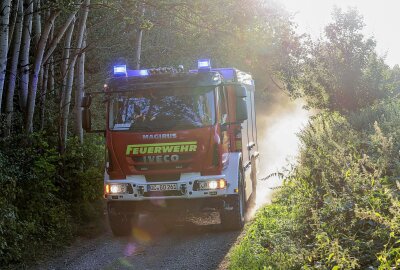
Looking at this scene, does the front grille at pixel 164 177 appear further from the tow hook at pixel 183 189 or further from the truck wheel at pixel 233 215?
the truck wheel at pixel 233 215

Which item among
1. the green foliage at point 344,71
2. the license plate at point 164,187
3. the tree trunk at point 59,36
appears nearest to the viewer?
the license plate at point 164,187

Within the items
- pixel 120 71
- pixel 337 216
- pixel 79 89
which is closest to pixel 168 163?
pixel 120 71

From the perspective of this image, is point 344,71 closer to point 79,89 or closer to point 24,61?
point 79,89

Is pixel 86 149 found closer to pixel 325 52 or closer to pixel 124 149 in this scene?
pixel 124 149

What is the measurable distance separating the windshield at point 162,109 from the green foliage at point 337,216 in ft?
6.55

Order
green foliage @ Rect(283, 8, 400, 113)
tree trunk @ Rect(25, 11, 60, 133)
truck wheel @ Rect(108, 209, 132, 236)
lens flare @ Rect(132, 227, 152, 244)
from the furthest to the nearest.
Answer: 1. green foliage @ Rect(283, 8, 400, 113)
2. tree trunk @ Rect(25, 11, 60, 133)
3. truck wheel @ Rect(108, 209, 132, 236)
4. lens flare @ Rect(132, 227, 152, 244)

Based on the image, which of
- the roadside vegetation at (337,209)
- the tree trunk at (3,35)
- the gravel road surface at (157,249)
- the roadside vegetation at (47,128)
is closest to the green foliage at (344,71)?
the roadside vegetation at (47,128)

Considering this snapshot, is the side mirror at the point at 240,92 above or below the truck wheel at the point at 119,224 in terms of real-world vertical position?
above

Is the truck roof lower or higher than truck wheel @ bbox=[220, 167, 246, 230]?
higher

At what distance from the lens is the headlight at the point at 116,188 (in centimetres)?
1031

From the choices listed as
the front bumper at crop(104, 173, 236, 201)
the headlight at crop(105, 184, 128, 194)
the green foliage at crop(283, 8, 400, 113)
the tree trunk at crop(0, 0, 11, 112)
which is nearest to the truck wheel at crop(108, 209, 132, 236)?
the headlight at crop(105, 184, 128, 194)

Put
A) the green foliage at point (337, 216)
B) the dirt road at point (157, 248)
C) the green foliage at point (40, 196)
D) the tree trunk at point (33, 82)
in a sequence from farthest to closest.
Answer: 1. the tree trunk at point (33, 82)
2. the green foliage at point (40, 196)
3. the dirt road at point (157, 248)
4. the green foliage at point (337, 216)

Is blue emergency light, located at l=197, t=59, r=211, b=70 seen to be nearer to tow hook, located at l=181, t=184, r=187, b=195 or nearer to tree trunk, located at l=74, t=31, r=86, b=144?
tow hook, located at l=181, t=184, r=187, b=195

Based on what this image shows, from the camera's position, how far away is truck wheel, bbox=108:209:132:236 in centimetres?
1076
